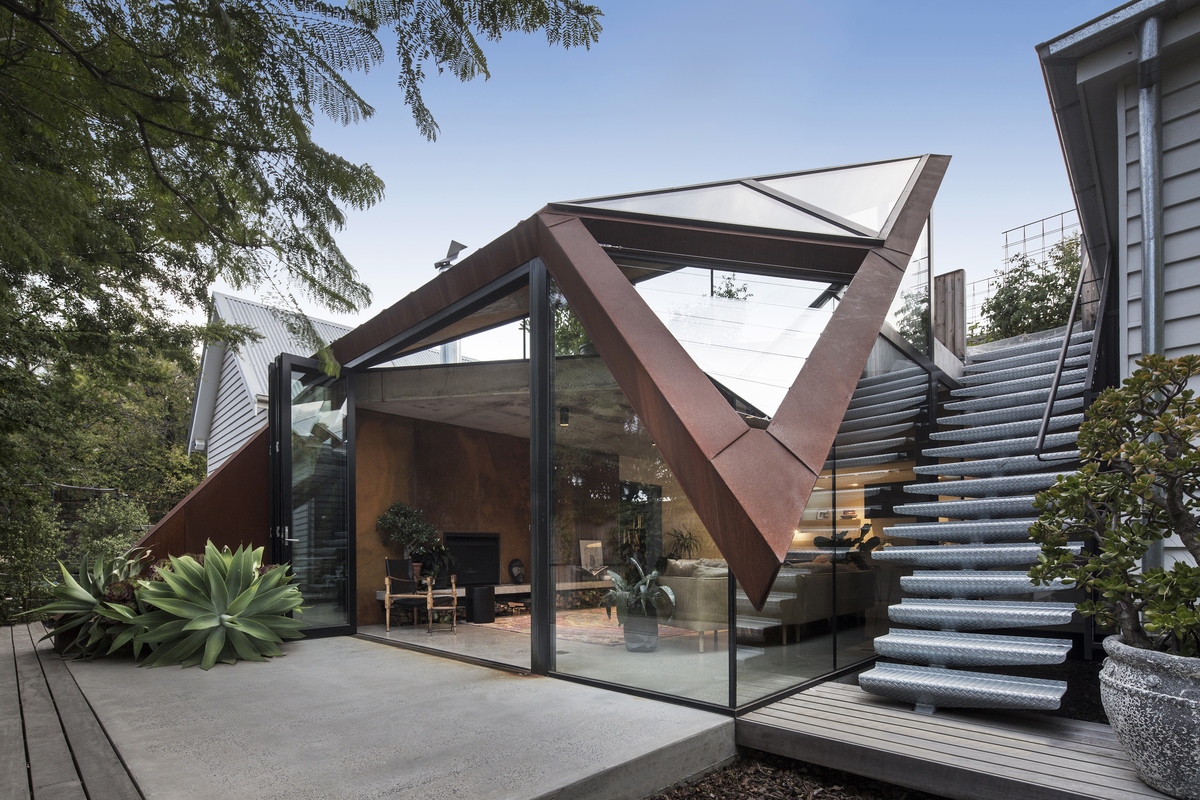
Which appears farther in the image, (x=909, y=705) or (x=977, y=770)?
(x=909, y=705)

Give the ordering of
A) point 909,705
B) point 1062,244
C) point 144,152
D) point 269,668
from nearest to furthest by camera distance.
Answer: point 144,152 → point 909,705 → point 269,668 → point 1062,244

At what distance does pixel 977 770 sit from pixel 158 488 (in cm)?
2027

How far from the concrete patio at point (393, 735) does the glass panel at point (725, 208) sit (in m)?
3.11

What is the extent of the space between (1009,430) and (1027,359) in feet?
5.88

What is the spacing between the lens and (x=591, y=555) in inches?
180

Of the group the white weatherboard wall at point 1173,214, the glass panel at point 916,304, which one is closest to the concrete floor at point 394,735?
the white weatherboard wall at point 1173,214

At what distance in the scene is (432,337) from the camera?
6.83 metres

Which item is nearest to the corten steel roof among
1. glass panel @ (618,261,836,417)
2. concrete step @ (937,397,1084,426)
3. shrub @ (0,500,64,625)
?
glass panel @ (618,261,836,417)

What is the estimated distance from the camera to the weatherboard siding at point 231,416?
11461 mm

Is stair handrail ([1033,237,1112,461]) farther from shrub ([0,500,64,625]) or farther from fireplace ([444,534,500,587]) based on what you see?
shrub ([0,500,64,625])

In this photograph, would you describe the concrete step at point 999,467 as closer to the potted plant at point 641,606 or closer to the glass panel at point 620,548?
the glass panel at point 620,548

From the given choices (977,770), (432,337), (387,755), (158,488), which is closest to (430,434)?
(432,337)

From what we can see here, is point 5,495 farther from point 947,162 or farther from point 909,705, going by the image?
point 947,162

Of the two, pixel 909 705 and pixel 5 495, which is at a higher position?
pixel 5 495
